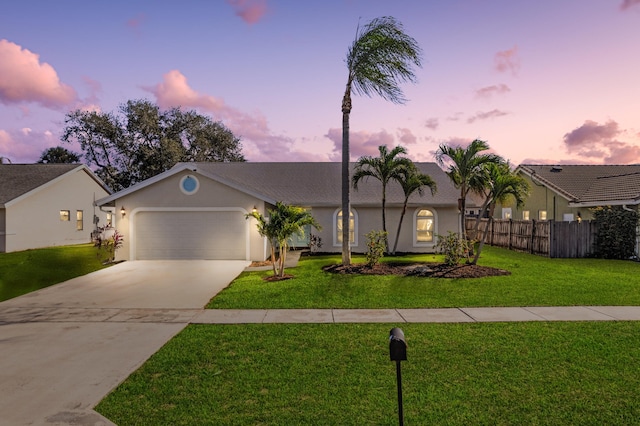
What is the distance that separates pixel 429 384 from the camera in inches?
188

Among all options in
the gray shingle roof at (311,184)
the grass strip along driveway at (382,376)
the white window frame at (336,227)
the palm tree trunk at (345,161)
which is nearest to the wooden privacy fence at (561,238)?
the gray shingle roof at (311,184)

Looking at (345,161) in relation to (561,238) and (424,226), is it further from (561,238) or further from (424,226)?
(561,238)

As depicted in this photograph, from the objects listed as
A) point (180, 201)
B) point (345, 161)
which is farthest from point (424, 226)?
point (180, 201)

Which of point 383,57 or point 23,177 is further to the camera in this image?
point 23,177

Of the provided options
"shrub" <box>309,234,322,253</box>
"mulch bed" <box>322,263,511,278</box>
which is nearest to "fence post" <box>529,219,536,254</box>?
"mulch bed" <box>322,263,511,278</box>

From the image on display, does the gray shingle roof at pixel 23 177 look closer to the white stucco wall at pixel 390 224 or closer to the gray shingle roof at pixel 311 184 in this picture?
the gray shingle roof at pixel 311 184

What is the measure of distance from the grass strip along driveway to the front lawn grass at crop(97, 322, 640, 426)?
0.05 feet

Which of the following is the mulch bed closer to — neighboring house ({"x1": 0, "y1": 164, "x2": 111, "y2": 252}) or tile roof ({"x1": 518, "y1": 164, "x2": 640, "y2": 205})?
tile roof ({"x1": 518, "y1": 164, "x2": 640, "y2": 205})

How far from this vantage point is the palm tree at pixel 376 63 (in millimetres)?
14312

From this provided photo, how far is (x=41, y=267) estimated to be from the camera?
16.6 meters

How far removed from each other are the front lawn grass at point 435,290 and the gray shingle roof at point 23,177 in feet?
57.0

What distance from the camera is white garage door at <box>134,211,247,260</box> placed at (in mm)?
17625

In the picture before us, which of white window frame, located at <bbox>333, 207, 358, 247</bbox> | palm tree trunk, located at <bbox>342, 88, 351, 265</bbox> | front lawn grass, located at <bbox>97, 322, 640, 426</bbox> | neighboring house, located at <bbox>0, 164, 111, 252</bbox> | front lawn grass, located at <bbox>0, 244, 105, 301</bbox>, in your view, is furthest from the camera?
neighboring house, located at <bbox>0, 164, 111, 252</bbox>

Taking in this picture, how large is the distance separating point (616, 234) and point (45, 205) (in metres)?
32.2
